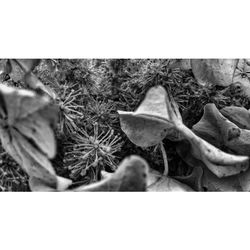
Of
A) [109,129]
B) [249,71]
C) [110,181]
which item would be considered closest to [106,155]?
[109,129]

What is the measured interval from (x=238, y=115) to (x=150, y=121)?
148mm

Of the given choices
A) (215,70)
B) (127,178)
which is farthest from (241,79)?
(127,178)

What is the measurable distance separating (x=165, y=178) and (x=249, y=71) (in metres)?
0.21

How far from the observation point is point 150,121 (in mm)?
389

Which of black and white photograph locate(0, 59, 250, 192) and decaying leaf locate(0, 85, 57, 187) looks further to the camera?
black and white photograph locate(0, 59, 250, 192)

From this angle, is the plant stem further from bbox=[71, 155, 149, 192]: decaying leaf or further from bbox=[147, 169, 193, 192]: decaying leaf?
bbox=[71, 155, 149, 192]: decaying leaf

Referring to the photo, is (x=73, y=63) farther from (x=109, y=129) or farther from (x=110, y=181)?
(x=110, y=181)

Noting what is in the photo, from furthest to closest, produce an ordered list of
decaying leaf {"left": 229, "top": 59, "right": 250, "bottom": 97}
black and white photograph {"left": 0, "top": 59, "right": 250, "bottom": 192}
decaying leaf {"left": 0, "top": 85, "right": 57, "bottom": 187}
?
decaying leaf {"left": 229, "top": 59, "right": 250, "bottom": 97}
black and white photograph {"left": 0, "top": 59, "right": 250, "bottom": 192}
decaying leaf {"left": 0, "top": 85, "right": 57, "bottom": 187}

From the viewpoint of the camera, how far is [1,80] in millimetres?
489

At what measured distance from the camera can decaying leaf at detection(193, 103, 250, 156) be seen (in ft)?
1.46

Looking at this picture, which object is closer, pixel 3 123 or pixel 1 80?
pixel 3 123


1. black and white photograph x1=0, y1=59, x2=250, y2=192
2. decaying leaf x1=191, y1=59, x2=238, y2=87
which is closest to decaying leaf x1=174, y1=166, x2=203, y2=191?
black and white photograph x1=0, y1=59, x2=250, y2=192

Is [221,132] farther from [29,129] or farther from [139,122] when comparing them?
[29,129]

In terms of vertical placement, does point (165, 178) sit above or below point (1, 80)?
below
